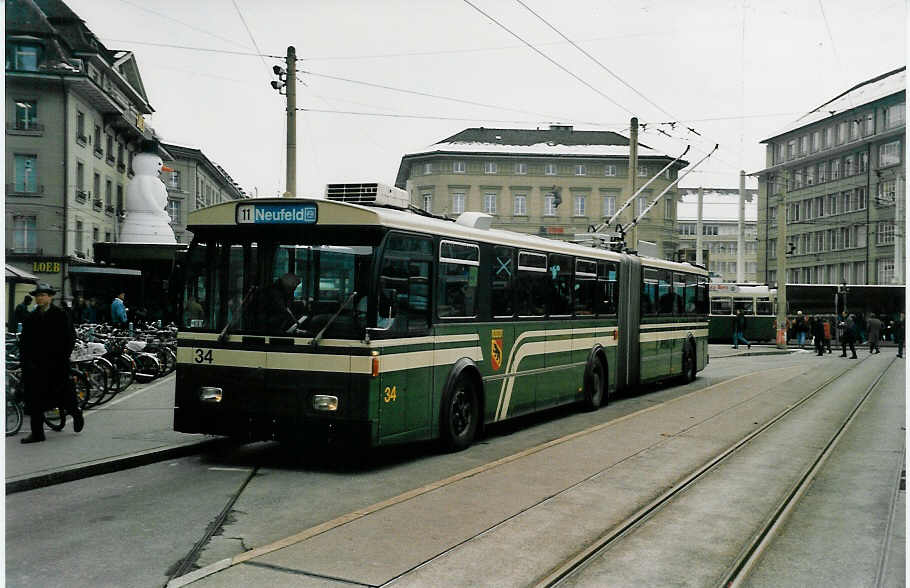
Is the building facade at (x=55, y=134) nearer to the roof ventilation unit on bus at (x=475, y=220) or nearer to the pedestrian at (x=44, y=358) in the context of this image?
the pedestrian at (x=44, y=358)

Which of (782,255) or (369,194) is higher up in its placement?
(782,255)

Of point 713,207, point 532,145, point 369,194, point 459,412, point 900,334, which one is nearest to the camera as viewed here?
point 369,194

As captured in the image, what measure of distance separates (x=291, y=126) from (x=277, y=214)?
7.88m

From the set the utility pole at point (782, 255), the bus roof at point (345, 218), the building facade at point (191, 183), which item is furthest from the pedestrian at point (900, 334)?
the building facade at point (191, 183)

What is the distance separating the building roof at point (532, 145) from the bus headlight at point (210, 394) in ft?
168

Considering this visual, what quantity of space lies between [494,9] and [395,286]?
6959 millimetres

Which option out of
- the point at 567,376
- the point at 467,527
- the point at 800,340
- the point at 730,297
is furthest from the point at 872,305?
the point at 467,527

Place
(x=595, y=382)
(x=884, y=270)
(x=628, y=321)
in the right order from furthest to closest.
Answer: (x=884, y=270)
(x=628, y=321)
(x=595, y=382)

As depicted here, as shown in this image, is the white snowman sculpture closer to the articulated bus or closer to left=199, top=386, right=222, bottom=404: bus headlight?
the articulated bus

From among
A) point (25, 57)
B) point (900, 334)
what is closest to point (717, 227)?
point (900, 334)

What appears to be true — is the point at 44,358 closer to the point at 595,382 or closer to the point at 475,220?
the point at 475,220

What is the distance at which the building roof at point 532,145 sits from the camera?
208ft

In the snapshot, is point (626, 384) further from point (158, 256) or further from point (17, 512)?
point (158, 256)

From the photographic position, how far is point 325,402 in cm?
873
